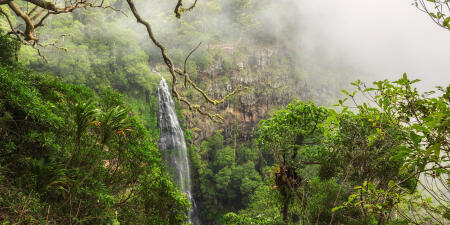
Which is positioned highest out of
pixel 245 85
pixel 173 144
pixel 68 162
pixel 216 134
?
pixel 245 85

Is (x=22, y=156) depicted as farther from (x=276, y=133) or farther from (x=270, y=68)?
(x=270, y=68)

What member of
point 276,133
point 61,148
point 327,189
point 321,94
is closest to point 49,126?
point 61,148

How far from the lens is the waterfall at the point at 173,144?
20.5 m

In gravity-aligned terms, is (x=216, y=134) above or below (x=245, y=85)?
below

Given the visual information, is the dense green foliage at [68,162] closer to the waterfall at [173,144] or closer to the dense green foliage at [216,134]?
the dense green foliage at [216,134]

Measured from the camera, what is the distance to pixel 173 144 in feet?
68.7

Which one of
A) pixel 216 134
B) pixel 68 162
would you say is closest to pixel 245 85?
pixel 216 134

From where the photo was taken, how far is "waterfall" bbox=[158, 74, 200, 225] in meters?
20.5

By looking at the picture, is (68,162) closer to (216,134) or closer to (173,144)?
(173,144)

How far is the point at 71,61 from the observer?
56.3ft

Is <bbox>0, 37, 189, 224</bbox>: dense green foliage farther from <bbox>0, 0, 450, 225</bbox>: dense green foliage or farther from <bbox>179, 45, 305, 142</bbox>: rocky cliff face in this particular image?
<bbox>179, 45, 305, 142</bbox>: rocky cliff face

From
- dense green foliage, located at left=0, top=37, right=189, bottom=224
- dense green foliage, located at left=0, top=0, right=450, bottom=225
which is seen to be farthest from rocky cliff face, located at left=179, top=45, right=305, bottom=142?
dense green foliage, located at left=0, top=37, right=189, bottom=224

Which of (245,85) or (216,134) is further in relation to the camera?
(245,85)

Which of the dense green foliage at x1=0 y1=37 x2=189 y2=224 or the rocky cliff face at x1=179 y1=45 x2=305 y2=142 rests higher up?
the rocky cliff face at x1=179 y1=45 x2=305 y2=142
